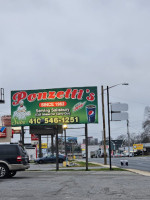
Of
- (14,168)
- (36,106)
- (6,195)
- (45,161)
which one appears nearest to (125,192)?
(6,195)

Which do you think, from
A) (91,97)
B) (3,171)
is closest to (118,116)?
(91,97)

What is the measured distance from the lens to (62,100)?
33.8m

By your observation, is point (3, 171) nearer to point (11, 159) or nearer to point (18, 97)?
point (11, 159)

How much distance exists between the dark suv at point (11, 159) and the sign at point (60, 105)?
10443mm

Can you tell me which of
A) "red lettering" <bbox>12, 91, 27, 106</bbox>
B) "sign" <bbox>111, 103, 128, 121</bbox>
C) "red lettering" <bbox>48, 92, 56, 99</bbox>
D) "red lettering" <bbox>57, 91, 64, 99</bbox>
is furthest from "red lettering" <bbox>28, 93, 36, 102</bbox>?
"sign" <bbox>111, 103, 128, 121</bbox>

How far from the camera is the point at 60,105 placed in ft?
111

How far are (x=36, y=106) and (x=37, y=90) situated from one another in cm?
131

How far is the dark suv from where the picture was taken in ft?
75.2

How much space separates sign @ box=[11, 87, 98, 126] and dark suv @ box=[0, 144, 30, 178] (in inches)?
411

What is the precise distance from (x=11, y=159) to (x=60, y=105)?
1140 cm

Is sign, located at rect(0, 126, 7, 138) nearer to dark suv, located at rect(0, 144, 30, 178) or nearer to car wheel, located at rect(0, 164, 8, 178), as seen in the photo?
dark suv, located at rect(0, 144, 30, 178)

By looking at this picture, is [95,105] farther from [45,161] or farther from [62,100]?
[45,161]

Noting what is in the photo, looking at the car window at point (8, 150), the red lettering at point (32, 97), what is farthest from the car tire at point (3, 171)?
the red lettering at point (32, 97)

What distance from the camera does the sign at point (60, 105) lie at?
110 feet
